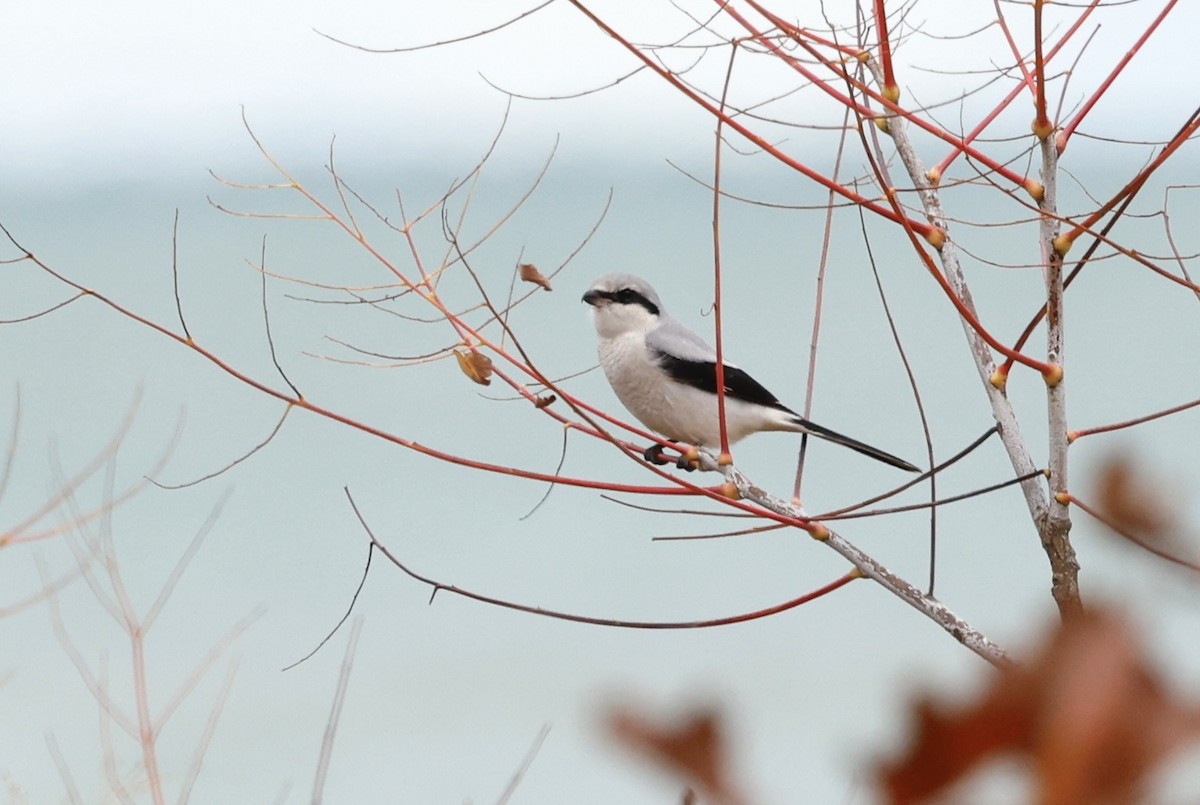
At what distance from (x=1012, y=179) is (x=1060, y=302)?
20 cm

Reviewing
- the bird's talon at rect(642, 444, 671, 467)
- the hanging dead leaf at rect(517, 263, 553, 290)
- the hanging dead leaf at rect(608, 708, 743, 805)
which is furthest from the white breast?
the hanging dead leaf at rect(608, 708, 743, 805)

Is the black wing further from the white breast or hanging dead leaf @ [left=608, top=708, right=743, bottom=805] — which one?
hanging dead leaf @ [left=608, top=708, right=743, bottom=805]

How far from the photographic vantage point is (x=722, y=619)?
Result: 1939 millimetres

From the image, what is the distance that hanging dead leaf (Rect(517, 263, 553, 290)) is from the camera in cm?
241

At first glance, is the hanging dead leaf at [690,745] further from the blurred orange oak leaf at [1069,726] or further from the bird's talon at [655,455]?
the bird's talon at [655,455]

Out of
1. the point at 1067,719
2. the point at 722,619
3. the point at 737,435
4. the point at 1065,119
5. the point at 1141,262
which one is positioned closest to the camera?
the point at 1067,719

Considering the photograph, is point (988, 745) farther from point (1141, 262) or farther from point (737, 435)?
point (737, 435)

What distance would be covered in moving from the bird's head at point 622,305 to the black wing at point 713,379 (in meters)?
0.19

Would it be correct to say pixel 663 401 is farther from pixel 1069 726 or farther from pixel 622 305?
pixel 1069 726

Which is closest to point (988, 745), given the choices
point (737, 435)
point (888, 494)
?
point (888, 494)

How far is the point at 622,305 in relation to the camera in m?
4.26

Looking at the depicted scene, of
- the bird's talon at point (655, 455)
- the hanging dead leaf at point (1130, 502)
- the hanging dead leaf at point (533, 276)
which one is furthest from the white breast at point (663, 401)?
the hanging dead leaf at point (1130, 502)

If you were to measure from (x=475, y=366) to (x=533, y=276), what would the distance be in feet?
0.73

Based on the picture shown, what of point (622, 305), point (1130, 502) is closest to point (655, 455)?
point (622, 305)
